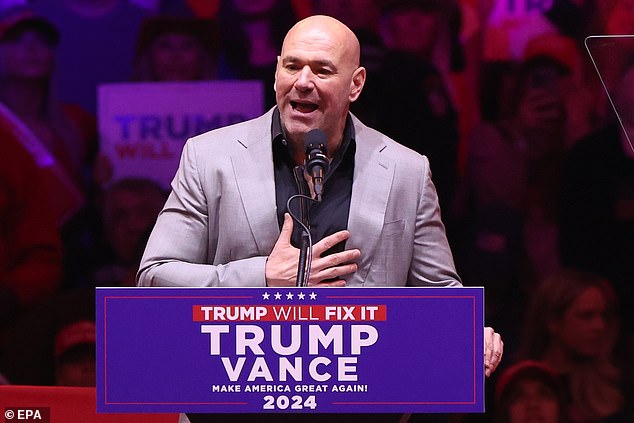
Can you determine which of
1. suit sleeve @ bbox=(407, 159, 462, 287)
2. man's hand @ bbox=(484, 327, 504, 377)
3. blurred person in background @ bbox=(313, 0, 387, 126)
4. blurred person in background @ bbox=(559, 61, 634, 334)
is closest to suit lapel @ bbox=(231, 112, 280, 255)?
suit sleeve @ bbox=(407, 159, 462, 287)

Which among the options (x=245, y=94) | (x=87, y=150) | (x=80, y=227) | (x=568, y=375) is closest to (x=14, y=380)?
(x=80, y=227)

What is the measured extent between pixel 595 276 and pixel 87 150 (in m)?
2.16

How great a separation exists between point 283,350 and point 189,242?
539mm

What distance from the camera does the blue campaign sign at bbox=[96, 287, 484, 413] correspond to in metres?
2.08

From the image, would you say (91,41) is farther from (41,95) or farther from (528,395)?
(528,395)

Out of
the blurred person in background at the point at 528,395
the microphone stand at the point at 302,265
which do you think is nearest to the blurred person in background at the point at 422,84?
the blurred person in background at the point at 528,395

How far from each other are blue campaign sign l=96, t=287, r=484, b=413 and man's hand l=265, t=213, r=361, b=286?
231 millimetres

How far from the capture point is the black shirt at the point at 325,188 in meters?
2.56

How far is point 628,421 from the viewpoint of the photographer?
4.58 metres

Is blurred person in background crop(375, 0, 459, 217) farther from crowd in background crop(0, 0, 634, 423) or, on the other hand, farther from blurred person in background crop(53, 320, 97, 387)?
blurred person in background crop(53, 320, 97, 387)

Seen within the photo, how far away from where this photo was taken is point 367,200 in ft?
8.39

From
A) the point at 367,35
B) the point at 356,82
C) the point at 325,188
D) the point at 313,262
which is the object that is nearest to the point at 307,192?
the point at 325,188

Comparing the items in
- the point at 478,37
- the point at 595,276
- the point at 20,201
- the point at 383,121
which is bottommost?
the point at 595,276

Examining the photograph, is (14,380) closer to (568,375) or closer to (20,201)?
(20,201)
